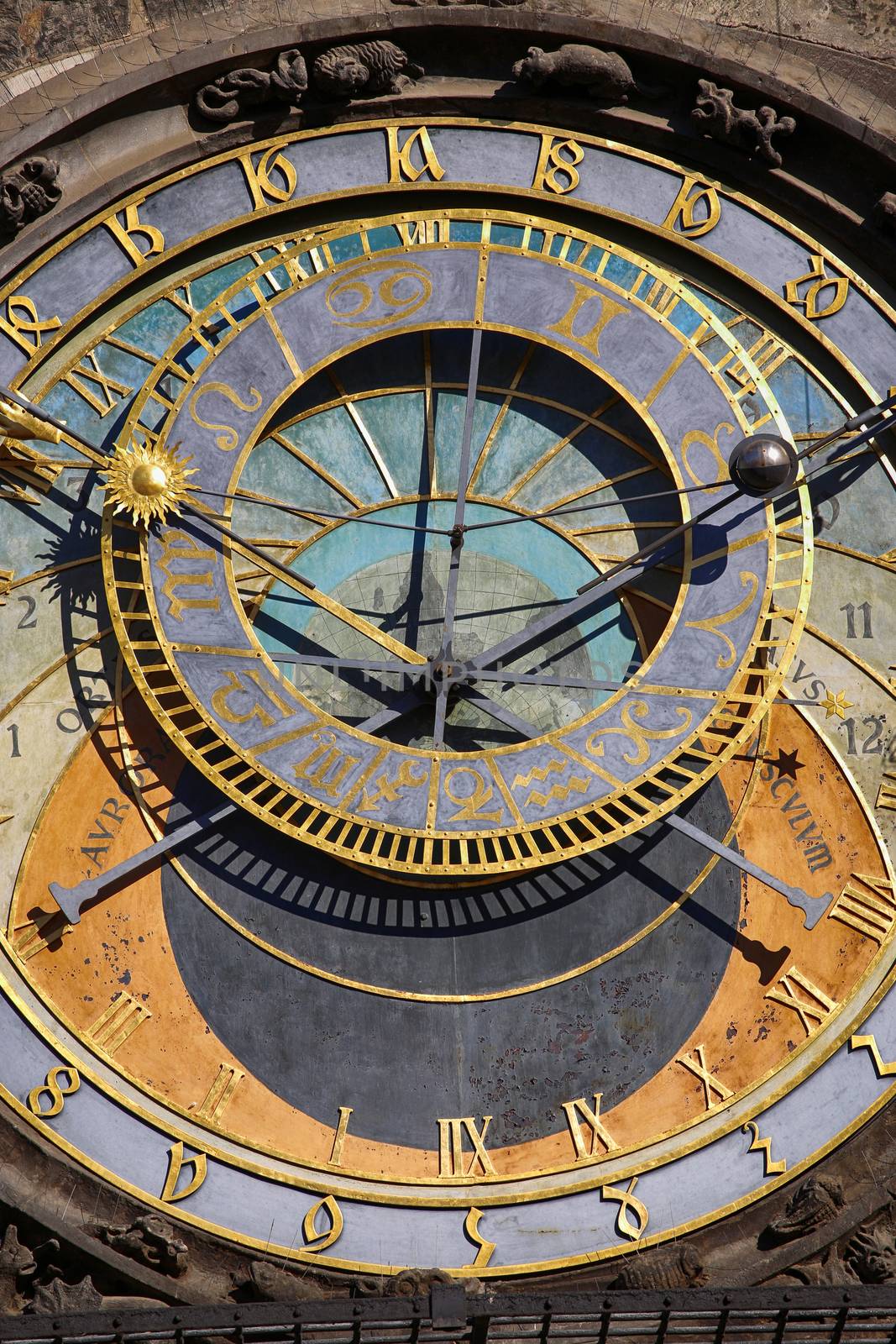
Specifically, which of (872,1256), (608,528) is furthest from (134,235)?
(872,1256)

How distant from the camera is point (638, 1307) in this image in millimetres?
8469

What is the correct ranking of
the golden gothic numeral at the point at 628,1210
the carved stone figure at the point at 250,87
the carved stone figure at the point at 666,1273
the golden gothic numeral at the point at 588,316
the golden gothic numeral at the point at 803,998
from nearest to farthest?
the carved stone figure at the point at 666,1273 → the golden gothic numeral at the point at 628,1210 → the golden gothic numeral at the point at 803,998 → the golden gothic numeral at the point at 588,316 → the carved stone figure at the point at 250,87

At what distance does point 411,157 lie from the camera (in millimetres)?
10828

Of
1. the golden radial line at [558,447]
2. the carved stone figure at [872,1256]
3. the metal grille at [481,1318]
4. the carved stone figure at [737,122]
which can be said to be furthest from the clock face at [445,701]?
the metal grille at [481,1318]

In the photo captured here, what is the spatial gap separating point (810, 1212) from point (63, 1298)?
2536mm

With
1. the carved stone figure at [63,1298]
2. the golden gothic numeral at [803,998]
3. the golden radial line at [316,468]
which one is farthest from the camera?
the golden radial line at [316,468]

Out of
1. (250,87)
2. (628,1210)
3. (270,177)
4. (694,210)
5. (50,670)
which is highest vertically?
(250,87)

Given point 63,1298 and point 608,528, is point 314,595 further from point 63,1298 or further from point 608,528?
point 63,1298

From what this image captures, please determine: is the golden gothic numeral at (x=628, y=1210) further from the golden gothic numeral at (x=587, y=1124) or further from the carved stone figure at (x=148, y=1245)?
the carved stone figure at (x=148, y=1245)

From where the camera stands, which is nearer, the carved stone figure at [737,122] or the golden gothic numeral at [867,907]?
the golden gothic numeral at [867,907]

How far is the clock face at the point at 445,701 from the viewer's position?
9594mm

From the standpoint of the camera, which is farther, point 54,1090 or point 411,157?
point 411,157

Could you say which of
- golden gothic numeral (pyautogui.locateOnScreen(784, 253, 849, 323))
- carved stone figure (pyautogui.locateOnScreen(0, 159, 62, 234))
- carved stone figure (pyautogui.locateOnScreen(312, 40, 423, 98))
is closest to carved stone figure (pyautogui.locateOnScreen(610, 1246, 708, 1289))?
golden gothic numeral (pyautogui.locateOnScreen(784, 253, 849, 323))

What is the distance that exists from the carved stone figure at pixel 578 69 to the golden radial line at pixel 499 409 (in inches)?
42.9
